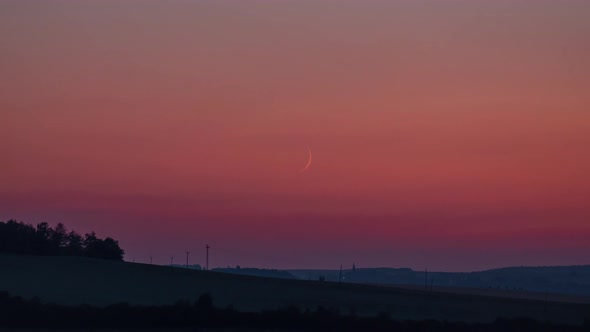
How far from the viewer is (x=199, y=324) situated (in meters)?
52.1

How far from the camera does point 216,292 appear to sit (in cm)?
7556

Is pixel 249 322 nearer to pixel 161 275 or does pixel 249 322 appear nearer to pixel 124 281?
pixel 124 281

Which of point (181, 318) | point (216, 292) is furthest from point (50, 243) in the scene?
point (181, 318)

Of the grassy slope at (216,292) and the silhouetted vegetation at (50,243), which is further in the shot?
the silhouetted vegetation at (50,243)

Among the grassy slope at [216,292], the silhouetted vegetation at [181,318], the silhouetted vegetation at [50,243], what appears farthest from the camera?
the silhouetted vegetation at [50,243]

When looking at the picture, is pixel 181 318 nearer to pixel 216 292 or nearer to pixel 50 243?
pixel 216 292

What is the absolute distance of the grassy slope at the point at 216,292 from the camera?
6912cm

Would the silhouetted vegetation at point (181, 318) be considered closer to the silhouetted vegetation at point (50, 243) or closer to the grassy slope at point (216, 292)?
the grassy slope at point (216, 292)

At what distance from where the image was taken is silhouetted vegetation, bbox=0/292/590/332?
166 ft

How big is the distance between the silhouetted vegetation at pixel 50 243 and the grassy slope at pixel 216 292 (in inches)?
290

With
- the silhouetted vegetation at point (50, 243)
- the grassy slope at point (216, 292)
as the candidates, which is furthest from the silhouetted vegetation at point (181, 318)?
the silhouetted vegetation at point (50, 243)

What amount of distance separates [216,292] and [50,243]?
26.7 m

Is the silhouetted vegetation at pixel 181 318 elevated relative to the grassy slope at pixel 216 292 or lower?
lower

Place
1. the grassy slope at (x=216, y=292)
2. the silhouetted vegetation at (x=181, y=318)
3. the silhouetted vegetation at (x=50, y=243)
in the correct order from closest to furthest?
the silhouetted vegetation at (x=181, y=318) → the grassy slope at (x=216, y=292) → the silhouetted vegetation at (x=50, y=243)
